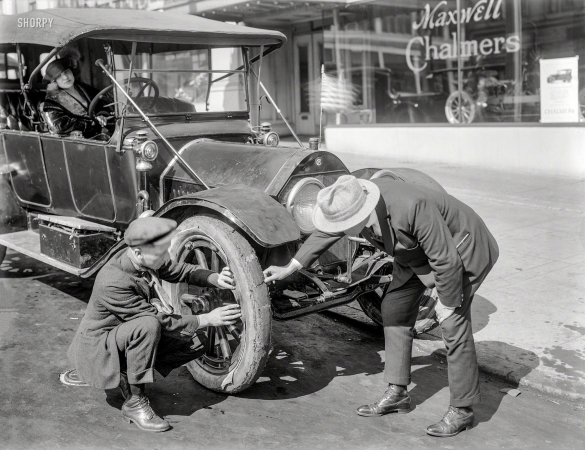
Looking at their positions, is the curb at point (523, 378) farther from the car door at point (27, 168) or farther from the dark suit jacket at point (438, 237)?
the car door at point (27, 168)

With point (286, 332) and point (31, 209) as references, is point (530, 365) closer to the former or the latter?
point (286, 332)

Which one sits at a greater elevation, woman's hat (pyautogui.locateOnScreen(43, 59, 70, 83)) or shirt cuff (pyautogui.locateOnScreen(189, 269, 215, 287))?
woman's hat (pyautogui.locateOnScreen(43, 59, 70, 83))

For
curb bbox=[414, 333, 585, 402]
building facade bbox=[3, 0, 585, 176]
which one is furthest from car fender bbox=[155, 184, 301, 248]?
building facade bbox=[3, 0, 585, 176]

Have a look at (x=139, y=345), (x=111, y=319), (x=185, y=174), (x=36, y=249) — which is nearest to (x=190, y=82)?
(x=185, y=174)

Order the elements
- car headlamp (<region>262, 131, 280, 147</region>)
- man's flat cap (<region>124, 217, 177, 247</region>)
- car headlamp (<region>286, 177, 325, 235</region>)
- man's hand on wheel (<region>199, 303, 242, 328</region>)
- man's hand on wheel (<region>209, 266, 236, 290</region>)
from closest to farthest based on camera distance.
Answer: man's flat cap (<region>124, 217, 177, 247</region>) < man's hand on wheel (<region>199, 303, 242, 328</region>) < man's hand on wheel (<region>209, 266, 236, 290</region>) < car headlamp (<region>286, 177, 325, 235</region>) < car headlamp (<region>262, 131, 280, 147</region>)

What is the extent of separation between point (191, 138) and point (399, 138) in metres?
8.33

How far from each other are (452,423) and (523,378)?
93cm

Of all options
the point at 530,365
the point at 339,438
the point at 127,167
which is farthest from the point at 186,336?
the point at 530,365

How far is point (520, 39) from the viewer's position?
37.8 ft

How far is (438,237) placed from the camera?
11.1 ft

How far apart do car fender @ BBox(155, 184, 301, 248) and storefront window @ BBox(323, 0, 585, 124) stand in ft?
26.2

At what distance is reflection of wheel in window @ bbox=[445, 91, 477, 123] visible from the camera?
12250 mm

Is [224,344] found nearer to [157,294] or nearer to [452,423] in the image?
[157,294]

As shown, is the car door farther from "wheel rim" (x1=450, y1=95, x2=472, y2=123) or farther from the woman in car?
"wheel rim" (x1=450, y1=95, x2=472, y2=123)
